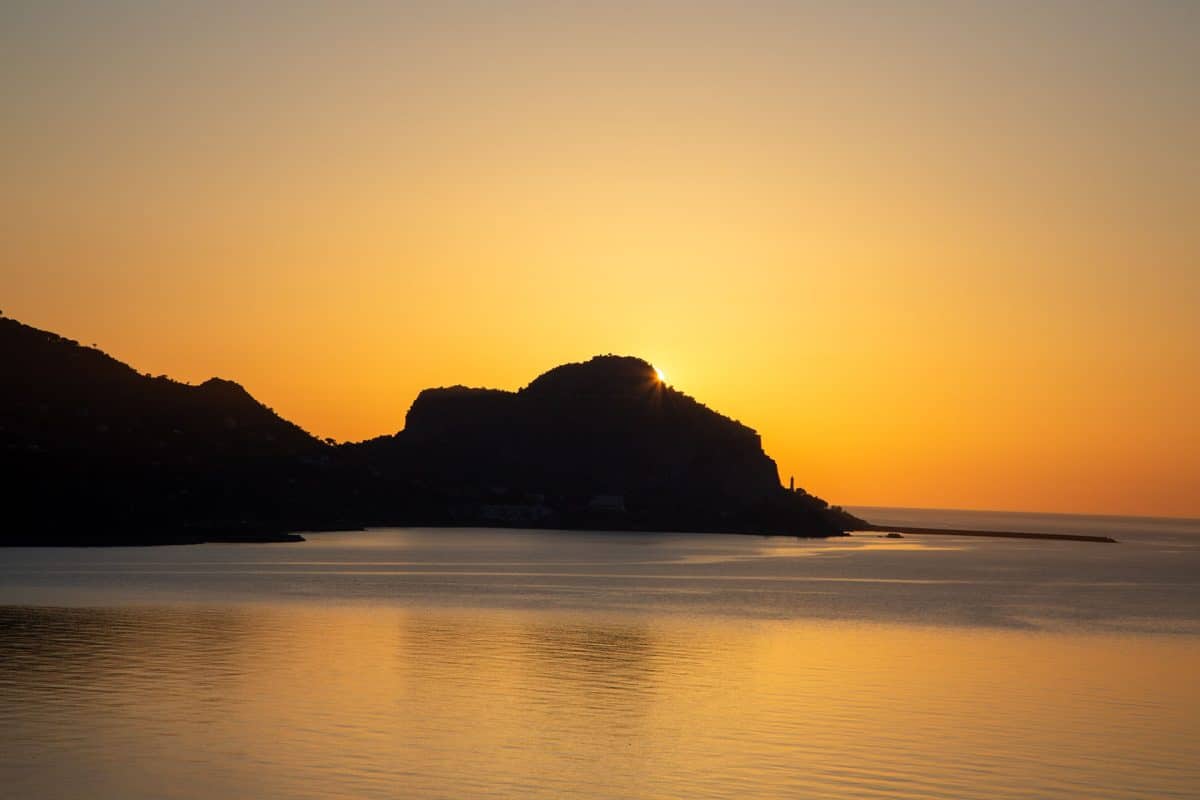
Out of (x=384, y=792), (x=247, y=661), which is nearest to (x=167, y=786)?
(x=384, y=792)

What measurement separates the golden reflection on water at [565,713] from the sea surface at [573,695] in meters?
0.13

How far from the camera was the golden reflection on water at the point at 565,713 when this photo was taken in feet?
96.4

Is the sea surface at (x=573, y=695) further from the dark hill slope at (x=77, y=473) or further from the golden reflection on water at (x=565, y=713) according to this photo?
the dark hill slope at (x=77, y=473)

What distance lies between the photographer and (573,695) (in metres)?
42.2

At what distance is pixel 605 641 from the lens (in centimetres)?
5925

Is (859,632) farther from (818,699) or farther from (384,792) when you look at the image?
(384,792)

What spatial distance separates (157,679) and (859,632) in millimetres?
37528

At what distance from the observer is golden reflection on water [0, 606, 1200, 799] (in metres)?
29.4

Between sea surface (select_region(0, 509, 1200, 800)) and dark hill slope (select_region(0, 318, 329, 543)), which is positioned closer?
sea surface (select_region(0, 509, 1200, 800))

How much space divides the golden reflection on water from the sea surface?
126mm

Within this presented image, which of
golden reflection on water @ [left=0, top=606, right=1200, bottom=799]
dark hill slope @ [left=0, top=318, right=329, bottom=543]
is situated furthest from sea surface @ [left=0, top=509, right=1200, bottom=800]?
dark hill slope @ [left=0, top=318, right=329, bottom=543]

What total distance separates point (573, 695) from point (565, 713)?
3.80 meters

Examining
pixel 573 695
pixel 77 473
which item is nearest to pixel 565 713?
pixel 573 695

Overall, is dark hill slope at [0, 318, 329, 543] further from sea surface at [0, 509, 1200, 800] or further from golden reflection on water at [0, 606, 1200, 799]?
golden reflection on water at [0, 606, 1200, 799]
